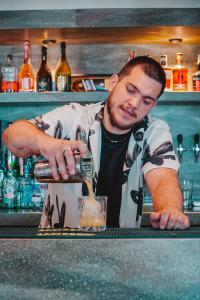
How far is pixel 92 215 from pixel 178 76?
192cm

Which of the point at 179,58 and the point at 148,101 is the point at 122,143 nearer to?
the point at 148,101

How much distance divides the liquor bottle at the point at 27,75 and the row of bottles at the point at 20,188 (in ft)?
1.33

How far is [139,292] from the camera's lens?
4.15 ft

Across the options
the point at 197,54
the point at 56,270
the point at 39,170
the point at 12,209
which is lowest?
the point at 12,209

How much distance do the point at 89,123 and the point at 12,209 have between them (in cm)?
120

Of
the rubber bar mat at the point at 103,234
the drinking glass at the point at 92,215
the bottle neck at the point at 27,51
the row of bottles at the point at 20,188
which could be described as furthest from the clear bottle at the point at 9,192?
the rubber bar mat at the point at 103,234

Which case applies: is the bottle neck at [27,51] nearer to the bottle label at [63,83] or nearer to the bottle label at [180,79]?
the bottle label at [63,83]

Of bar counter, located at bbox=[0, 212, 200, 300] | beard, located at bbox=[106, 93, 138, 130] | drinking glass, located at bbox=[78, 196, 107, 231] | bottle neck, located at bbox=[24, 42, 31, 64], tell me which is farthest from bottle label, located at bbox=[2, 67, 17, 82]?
bar counter, located at bbox=[0, 212, 200, 300]

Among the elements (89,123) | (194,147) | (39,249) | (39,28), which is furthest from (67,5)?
(39,249)

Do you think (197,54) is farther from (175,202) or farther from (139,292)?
(139,292)

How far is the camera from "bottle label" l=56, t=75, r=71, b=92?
3.26m

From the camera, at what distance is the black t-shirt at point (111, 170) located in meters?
2.09

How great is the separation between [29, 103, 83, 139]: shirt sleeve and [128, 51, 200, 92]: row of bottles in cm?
125

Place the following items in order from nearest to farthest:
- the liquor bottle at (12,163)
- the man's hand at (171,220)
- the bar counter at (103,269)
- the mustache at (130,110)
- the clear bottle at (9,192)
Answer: the bar counter at (103,269) → the man's hand at (171,220) → the mustache at (130,110) → the clear bottle at (9,192) → the liquor bottle at (12,163)
